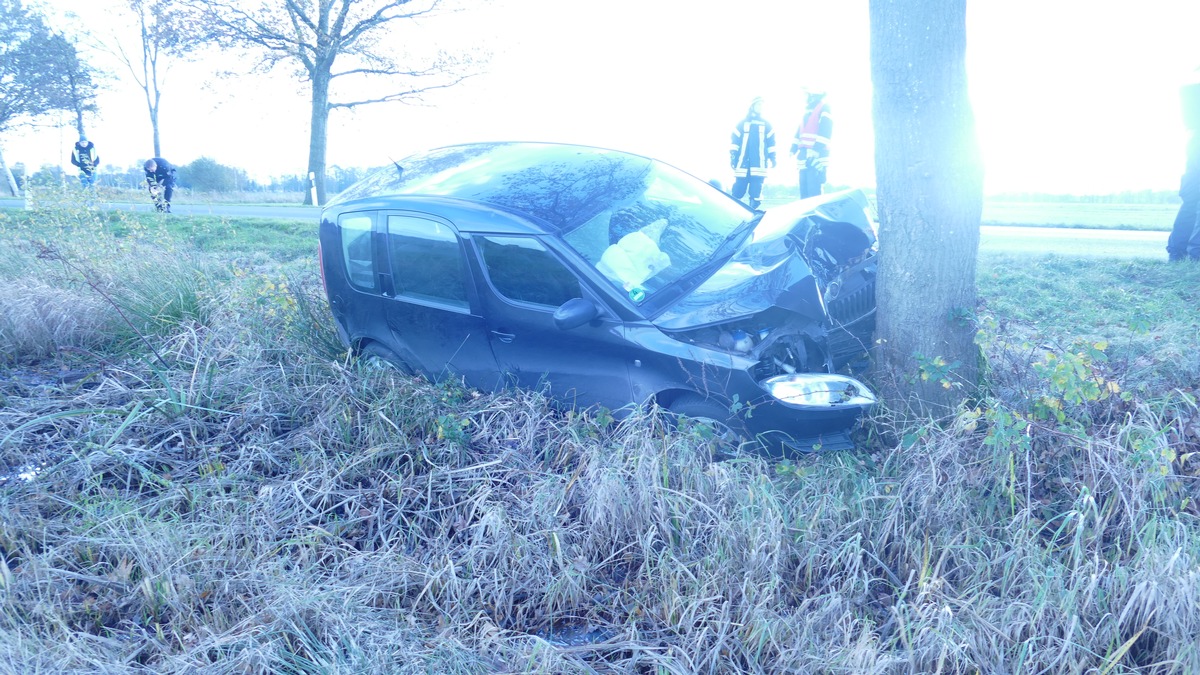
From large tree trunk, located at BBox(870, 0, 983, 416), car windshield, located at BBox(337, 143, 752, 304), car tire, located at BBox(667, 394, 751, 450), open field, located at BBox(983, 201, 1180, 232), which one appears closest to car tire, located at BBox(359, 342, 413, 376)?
car windshield, located at BBox(337, 143, 752, 304)

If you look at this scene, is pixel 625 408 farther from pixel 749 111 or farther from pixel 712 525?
pixel 749 111

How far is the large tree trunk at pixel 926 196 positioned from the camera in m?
3.80

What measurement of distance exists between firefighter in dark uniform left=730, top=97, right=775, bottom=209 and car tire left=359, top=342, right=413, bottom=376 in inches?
261

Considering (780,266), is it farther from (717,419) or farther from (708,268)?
(717,419)

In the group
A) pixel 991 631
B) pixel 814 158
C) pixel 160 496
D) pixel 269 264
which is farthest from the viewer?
pixel 814 158

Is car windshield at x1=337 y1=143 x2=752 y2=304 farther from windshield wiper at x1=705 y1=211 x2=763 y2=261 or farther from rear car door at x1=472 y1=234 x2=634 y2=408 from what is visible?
rear car door at x1=472 y1=234 x2=634 y2=408

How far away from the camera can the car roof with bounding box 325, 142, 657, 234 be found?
4.29 m

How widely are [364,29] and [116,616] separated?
2026 cm

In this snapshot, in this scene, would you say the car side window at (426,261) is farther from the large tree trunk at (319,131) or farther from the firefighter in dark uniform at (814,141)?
the large tree trunk at (319,131)

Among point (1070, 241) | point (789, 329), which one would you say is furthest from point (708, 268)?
point (1070, 241)

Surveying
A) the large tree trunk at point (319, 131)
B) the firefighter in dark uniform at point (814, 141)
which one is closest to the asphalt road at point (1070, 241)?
the firefighter in dark uniform at point (814, 141)

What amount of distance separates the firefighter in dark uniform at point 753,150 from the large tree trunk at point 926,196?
6.38 metres

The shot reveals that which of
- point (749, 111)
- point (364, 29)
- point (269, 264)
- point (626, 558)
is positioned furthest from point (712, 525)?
point (364, 29)

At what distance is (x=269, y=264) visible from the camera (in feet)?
30.3
